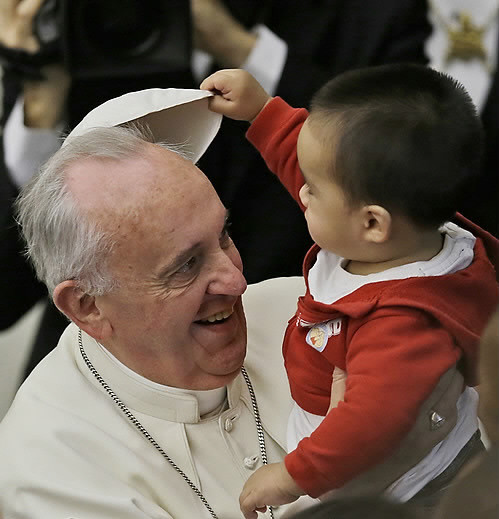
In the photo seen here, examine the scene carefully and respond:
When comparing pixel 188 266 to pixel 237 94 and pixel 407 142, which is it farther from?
pixel 407 142

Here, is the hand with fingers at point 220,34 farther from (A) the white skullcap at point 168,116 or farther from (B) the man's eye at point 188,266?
(B) the man's eye at point 188,266

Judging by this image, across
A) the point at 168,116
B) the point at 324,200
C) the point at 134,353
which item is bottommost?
the point at 134,353

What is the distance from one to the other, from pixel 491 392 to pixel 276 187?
58.7 inches

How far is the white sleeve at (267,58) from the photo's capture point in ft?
6.45

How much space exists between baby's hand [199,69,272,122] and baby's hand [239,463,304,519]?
23.9 inches

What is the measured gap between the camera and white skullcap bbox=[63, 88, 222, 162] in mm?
1530

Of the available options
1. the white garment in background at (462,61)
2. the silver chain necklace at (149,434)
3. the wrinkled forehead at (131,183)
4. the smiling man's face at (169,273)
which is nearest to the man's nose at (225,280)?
the smiling man's face at (169,273)

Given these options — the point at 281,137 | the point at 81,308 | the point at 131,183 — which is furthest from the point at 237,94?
the point at 81,308

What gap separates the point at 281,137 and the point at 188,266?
26cm

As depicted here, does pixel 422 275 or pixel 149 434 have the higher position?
pixel 422 275

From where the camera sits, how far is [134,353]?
4.92 ft

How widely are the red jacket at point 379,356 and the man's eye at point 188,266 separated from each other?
0.63 ft

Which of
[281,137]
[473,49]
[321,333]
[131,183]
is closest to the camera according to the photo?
[321,333]

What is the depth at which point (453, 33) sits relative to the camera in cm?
178
